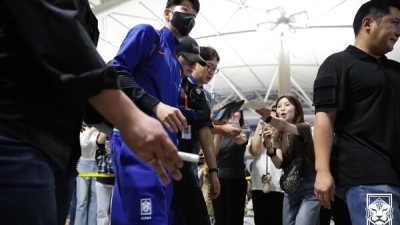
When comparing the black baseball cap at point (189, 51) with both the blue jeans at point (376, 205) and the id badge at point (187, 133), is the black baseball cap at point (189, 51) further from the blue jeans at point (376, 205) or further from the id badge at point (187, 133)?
the blue jeans at point (376, 205)

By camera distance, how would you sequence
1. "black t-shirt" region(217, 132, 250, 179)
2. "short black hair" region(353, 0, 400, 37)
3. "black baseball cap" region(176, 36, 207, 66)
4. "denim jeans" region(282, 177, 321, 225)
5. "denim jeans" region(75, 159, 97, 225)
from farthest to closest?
"denim jeans" region(75, 159, 97, 225) → "black t-shirt" region(217, 132, 250, 179) → "denim jeans" region(282, 177, 321, 225) → "black baseball cap" region(176, 36, 207, 66) → "short black hair" region(353, 0, 400, 37)

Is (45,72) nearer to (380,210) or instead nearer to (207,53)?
(380,210)

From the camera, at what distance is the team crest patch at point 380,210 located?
208cm

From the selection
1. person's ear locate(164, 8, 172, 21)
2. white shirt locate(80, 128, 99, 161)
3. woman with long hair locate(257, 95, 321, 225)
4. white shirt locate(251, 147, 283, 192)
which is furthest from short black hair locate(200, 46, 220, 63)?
white shirt locate(80, 128, 99, 161)

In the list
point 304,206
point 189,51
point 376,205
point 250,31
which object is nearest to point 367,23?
point 376,205

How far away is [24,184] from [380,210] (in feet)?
5.77

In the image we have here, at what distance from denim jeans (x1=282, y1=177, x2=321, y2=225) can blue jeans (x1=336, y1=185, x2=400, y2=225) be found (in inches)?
59.0

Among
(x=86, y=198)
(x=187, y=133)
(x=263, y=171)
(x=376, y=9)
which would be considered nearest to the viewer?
(x=376, y=9)

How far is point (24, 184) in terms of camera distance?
0.95 m

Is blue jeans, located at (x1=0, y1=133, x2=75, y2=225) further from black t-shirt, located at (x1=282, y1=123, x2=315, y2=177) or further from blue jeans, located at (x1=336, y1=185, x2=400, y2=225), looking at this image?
black t-shirt, located at (x1=282, y1=123, x2=315, y2=177)

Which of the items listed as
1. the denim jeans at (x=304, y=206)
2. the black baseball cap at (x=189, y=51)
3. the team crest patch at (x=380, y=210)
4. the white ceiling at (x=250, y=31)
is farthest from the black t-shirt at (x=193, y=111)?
the white ceiling at (x=250, y=31)

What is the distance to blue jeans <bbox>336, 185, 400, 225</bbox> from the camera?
2082 millimetres

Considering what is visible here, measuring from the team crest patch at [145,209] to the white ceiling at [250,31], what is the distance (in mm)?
10307

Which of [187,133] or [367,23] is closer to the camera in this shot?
[367,23]
